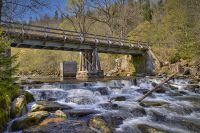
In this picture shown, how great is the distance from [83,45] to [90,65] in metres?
2.72

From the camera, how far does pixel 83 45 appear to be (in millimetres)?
28859

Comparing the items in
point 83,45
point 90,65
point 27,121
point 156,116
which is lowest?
point 156,116

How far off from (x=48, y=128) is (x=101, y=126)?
1746mm

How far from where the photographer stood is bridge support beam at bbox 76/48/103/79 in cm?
2984

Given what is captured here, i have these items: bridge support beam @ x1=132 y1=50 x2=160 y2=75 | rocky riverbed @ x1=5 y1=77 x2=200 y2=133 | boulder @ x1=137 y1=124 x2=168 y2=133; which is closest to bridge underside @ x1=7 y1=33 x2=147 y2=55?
bridge support beam @ x1=132 y1=50 x2=160 y2=75

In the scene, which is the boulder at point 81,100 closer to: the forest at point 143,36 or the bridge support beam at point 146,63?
the forest at point 143,36

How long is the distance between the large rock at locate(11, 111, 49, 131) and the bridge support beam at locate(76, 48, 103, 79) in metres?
19.6

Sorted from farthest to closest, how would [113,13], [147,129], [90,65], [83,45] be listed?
[113,13] → [90,65] → [83,45] → [147,129]

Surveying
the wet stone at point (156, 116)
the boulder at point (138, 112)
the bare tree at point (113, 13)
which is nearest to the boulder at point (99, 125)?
the boulder at point (138, 112)

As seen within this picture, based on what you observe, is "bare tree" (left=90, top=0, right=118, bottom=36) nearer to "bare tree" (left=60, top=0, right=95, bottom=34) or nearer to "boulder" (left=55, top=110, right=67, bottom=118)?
"bare tree" (left=60, top=0, right=95, bottom=34)

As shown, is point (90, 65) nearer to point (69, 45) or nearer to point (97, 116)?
point (69, 45)

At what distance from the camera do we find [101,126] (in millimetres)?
9258

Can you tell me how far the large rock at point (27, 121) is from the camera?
927cm

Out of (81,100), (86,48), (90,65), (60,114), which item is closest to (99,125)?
(60,114)
